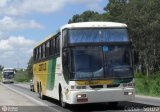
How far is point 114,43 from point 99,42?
1.94 ft

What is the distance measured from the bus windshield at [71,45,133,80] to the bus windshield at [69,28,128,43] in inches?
15.3

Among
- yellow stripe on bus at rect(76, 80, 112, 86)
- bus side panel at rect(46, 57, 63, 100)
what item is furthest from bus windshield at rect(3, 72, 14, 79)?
yellow stripe on bus at rect(76, 80, 112, 86)

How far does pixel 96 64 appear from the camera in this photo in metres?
19.4

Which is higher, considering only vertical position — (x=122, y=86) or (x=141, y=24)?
(x=141, y=24)

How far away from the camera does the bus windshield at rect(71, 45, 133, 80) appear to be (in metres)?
19.3

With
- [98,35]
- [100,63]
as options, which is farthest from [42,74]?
[100,63]

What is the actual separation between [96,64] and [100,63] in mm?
163

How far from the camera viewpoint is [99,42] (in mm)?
19781

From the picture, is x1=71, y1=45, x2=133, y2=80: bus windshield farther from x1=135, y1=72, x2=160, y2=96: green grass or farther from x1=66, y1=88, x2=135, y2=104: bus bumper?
x1=135, y1=72, x2=160, y2=96: green grass

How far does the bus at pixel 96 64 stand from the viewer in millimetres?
19188

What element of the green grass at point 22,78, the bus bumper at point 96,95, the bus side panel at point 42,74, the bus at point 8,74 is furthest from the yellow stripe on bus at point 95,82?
the green grass at point 22,78

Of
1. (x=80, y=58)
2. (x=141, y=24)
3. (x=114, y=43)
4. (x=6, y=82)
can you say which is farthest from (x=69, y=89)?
(x=6, y=82)

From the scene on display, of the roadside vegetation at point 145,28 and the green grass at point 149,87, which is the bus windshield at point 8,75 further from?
the green grass at point 149,87

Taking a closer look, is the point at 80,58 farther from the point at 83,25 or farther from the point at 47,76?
the point at 47,76
